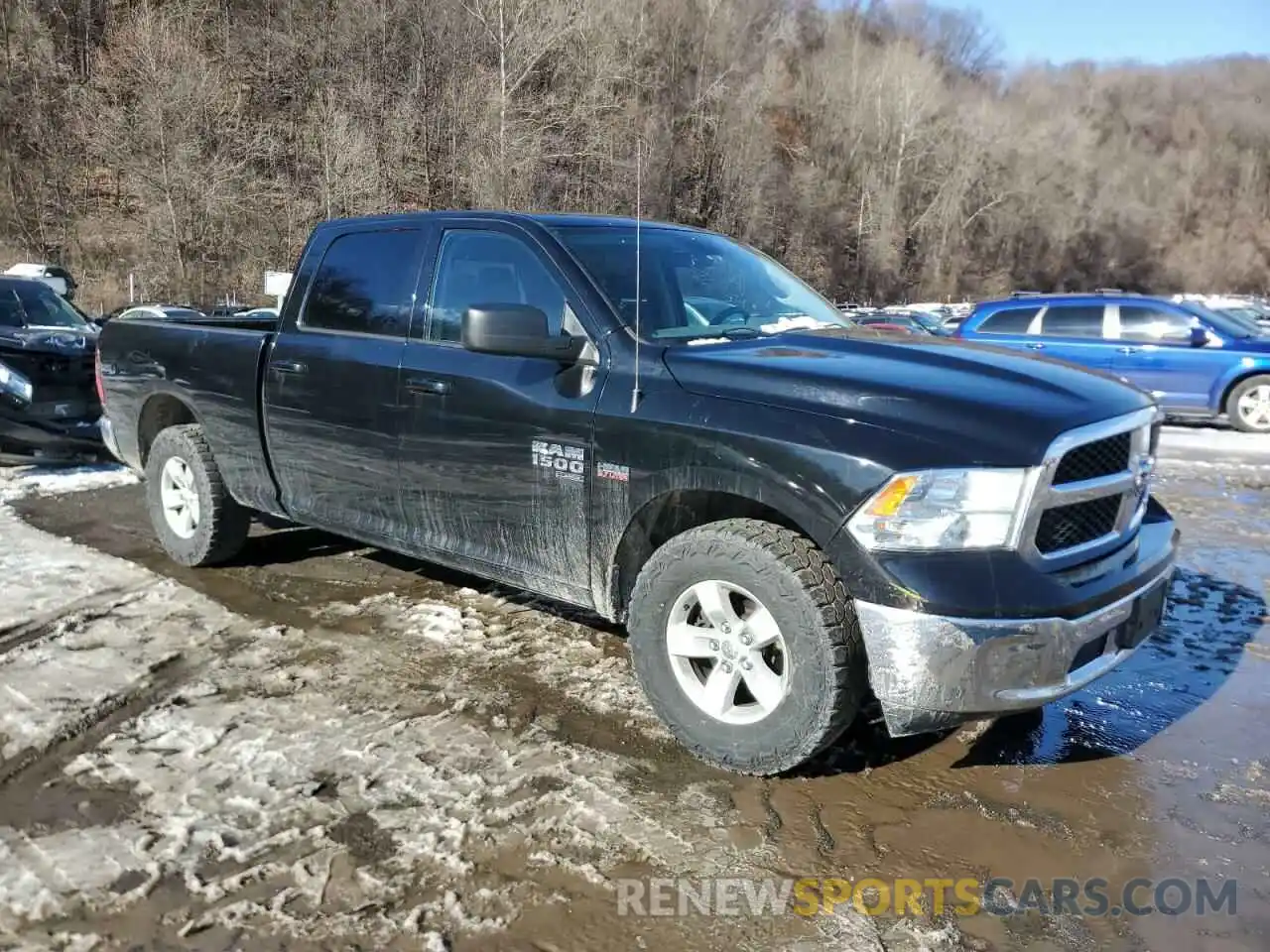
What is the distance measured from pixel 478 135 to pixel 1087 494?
3338 cm

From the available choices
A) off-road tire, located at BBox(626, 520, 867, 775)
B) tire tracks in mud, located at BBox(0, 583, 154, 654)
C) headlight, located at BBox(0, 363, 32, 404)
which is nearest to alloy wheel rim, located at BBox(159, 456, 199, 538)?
tire tracks in mud, located at BBox(0, 583, 154, 654)

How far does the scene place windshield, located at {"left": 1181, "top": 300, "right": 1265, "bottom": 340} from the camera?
1222cm

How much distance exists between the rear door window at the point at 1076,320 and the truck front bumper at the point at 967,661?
10.5 meters

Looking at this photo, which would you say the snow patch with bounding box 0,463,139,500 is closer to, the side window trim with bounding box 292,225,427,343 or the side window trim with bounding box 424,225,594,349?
the side window trim with bounding box 292,225,427,343

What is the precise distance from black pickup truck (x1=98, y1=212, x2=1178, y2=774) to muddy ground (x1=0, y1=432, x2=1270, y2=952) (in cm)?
37

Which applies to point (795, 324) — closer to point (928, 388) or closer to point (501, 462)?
point (928, 388)

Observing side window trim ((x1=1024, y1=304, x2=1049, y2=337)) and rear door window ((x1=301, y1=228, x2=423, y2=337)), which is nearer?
rear door window ((x1=301, y1=228, x2=423, y2=337))

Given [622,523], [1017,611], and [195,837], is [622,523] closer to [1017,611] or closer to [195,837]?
[1017,611]

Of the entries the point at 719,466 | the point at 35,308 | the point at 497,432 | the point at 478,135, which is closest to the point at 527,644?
the point at 497,432

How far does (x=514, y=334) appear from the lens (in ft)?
11.3

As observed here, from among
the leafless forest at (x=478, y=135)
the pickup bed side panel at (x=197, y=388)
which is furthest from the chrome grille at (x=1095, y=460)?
the leafless forest at (x=478, y=135)

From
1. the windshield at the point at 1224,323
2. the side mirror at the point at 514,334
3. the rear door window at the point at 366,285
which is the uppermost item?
the rear door window at the point at 366,285

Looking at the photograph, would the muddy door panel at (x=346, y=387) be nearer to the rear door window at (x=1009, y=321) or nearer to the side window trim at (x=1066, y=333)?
the rear door window at (x=1009, y=321)

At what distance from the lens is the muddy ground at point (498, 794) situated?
8.11 ft
